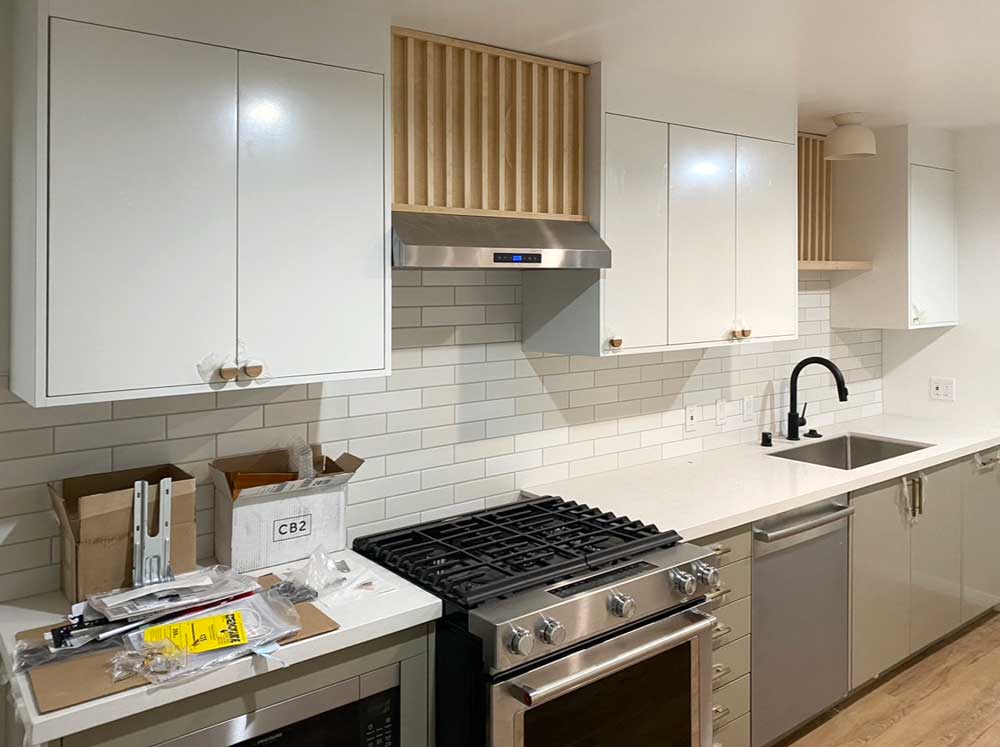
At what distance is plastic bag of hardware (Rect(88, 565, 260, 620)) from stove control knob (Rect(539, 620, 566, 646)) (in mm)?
676

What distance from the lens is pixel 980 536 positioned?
147 inches

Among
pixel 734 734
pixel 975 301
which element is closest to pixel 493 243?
pixel 734 734

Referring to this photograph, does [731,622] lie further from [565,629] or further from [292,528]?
[292,528]

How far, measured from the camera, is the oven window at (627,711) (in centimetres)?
200

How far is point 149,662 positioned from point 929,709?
2.91 meters

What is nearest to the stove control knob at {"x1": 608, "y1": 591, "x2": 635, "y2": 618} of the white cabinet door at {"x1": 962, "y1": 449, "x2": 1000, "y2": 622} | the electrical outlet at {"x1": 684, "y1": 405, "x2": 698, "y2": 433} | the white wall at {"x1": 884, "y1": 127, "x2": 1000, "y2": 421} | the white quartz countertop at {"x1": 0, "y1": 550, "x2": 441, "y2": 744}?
the white quartz countertop at {"x1": 0, "y1": 550, "x2": 441, "y2": 744}

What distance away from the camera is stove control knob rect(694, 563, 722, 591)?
7.46 ft

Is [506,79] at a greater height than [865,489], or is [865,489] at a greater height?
[506,79]

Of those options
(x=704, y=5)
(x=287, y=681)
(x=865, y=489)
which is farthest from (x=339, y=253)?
(x=865, y=489)

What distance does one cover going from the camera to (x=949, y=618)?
3576 millimetres

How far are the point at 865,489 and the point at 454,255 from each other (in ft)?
6.12

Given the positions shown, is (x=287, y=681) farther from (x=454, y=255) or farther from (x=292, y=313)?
(x=454, y=255)

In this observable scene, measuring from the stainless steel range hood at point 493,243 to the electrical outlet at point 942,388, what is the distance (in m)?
2.53

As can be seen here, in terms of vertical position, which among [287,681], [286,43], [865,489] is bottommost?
[287,681]
